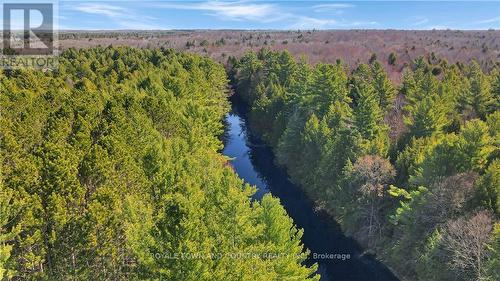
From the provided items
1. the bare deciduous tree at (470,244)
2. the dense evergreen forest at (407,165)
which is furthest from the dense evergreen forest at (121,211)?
the bare deciduous tree at (470,244)

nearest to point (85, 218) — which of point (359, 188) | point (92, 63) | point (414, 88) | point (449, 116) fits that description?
point (359, 188)

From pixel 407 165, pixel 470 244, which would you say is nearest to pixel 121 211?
pixel 470 244

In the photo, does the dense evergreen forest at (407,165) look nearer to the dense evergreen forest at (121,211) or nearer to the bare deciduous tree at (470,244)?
the bare deciduous tree at (470,244)

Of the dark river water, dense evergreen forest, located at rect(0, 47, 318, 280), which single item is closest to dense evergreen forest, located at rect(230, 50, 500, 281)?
the dark river water

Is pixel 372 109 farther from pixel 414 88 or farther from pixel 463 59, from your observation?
pixel 463 59

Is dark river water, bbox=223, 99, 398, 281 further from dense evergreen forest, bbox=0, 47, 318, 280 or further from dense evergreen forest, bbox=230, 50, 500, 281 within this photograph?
dense evergreen forest, bbox=0, 47, 318, 280

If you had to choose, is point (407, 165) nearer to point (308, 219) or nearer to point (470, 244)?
point (470, 244)
